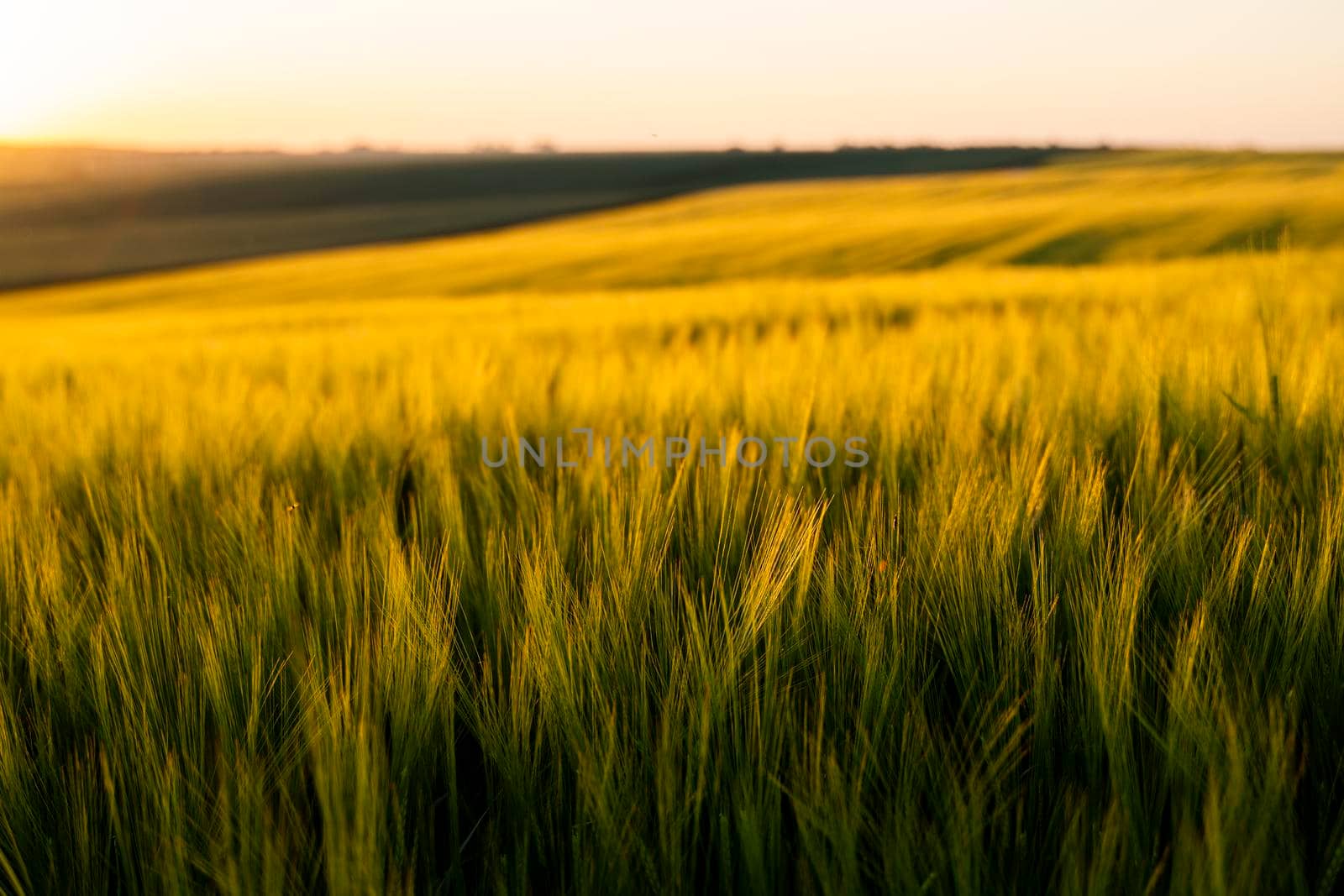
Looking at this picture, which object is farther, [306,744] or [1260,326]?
[1260,326]

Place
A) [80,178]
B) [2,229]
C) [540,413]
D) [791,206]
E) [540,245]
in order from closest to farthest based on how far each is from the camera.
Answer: [540,413] < [540,245] < [791,206] < [2,229] < [80,178]

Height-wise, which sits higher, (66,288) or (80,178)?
(80,178)

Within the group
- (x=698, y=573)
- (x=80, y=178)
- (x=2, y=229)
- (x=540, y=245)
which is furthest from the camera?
(x=80, y=178)

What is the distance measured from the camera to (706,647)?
580 millimetres

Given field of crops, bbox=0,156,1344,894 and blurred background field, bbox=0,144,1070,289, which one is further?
blurred background field, bbox=0,144,1070,289

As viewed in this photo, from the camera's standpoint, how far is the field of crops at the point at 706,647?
0.49m

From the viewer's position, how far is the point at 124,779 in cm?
54

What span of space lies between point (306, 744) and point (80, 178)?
34.0 metres

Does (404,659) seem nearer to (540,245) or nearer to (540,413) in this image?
(540,413)

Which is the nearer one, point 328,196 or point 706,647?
point 706,647

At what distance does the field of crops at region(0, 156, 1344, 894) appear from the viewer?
0.49 meters

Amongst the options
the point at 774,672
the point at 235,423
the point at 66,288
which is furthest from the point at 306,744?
the point at 66,288

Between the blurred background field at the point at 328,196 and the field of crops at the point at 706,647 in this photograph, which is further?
the blurred background field at the point at 328,196

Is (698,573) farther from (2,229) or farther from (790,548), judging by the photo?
(2,229)
